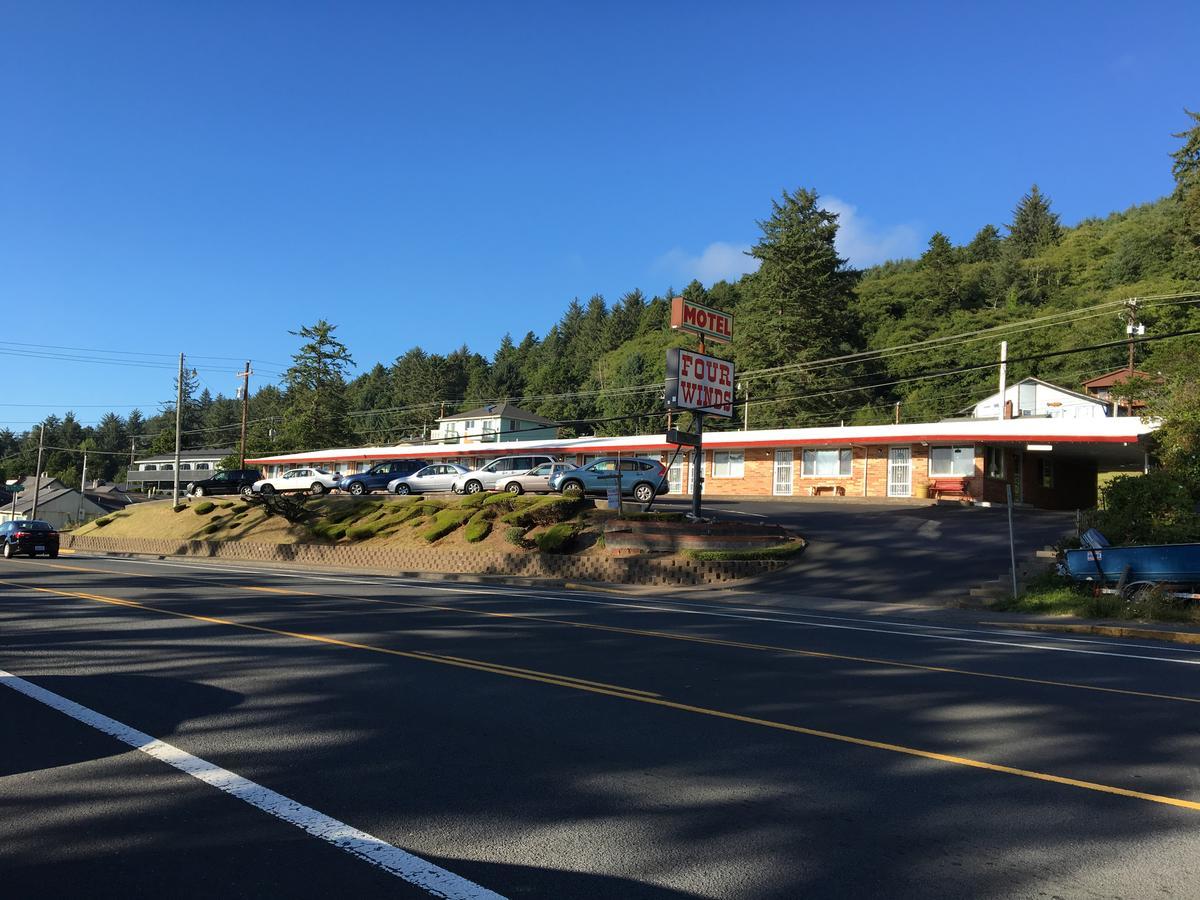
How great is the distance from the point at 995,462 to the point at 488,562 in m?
23.3

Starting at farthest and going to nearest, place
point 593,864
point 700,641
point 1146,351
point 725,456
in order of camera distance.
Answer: point 1146,351 < point 725,456 < point 700,641 < point 593,864

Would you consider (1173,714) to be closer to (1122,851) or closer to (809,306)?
(1122,851)

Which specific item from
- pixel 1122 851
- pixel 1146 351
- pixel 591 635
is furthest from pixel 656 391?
pixel 1122 851

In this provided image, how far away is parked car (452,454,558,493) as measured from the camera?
117 ft

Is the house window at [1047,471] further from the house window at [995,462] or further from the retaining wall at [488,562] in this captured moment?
the retaining wall at [488,562]

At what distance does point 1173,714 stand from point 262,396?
174m

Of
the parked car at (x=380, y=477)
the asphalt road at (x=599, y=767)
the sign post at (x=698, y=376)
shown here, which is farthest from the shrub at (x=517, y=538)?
the asphalt road at (x=599, y=767)

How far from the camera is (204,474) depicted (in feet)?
303

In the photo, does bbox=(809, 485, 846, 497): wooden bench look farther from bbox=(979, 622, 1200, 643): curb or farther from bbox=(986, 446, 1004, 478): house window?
bbox=(979, 622, 1200, 643): curb

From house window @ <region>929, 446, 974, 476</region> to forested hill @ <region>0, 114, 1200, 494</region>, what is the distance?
4.97 m

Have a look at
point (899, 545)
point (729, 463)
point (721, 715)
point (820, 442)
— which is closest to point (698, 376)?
point (899, 545)

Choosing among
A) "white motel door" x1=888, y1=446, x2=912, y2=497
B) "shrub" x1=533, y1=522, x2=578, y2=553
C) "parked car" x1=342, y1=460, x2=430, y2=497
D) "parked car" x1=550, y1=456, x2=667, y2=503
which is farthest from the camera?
"parked car" x1=342, y1=460, x2=430, y2=497

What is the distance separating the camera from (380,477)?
4250cm

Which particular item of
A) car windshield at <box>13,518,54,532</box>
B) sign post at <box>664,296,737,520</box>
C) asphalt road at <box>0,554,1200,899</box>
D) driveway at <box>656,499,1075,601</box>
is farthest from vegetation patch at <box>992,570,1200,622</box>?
car windshield at <box>13,518,54,532</box>
